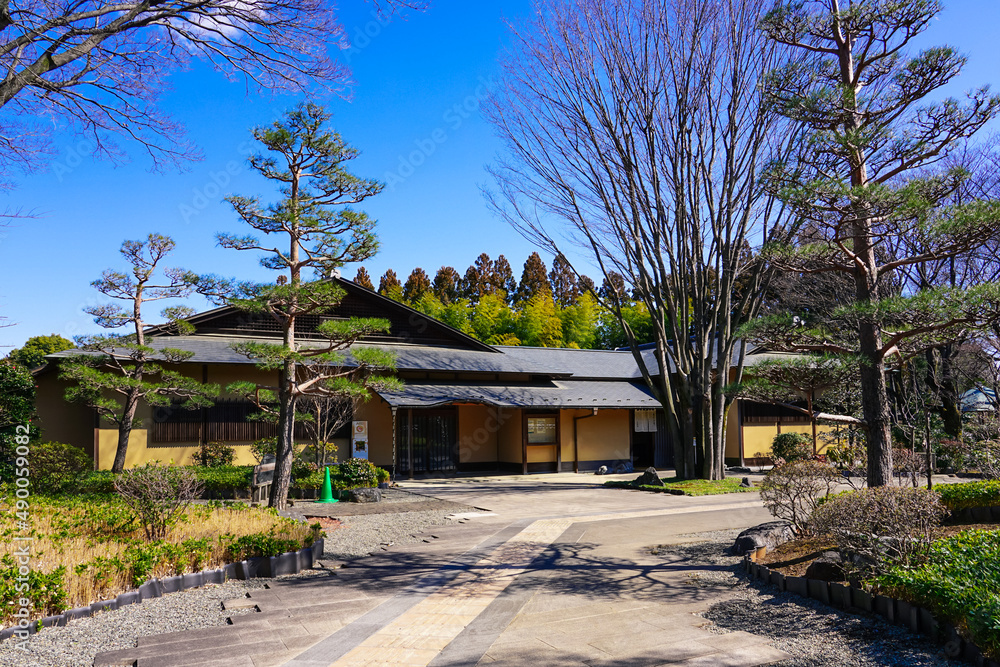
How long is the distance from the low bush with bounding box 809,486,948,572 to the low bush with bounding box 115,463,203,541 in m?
7.18

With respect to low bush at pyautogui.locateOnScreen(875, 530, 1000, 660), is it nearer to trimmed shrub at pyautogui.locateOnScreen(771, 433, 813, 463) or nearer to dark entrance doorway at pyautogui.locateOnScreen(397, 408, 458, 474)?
dark entrance doorway at pyautogui.locateOnScreen(397, 408, 458, 474)

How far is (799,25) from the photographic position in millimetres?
7973

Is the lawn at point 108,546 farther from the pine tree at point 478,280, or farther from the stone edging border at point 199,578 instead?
the pine tree at point 478,280

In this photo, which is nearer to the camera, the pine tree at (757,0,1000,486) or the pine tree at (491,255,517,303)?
the pine tree at (757,0,1000,486)

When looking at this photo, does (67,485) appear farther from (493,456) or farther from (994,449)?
(994,449)

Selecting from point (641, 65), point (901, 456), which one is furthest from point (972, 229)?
point (641, 65)

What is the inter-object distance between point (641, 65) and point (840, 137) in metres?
10.2

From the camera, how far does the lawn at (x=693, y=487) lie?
1573 centimetres

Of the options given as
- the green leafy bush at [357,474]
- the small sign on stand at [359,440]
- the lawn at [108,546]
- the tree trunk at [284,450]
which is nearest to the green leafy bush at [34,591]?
the lawn at [108,546]

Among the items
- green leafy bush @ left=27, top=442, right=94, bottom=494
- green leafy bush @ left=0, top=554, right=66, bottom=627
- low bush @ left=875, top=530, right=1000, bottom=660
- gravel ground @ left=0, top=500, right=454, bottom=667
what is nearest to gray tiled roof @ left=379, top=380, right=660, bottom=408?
green leafy bush @ left=27, top=442, right=94, bottom=494

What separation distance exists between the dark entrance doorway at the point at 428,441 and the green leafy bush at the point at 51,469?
8366 millimetres

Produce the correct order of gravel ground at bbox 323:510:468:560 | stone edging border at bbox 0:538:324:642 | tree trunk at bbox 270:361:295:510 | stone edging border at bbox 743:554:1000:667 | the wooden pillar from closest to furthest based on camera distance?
1. stone edging border at bbox 743:554:1000:667
2. stone edging border at bbox 0:538:324:642
3. gravel ground at bbox 323:510:468:560
4. tree trunk at bbox 270:361:295:510
5. the wooden pillar

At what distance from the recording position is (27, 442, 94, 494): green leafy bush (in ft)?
41.2

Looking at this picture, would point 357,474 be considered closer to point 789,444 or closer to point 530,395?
point 530,395
